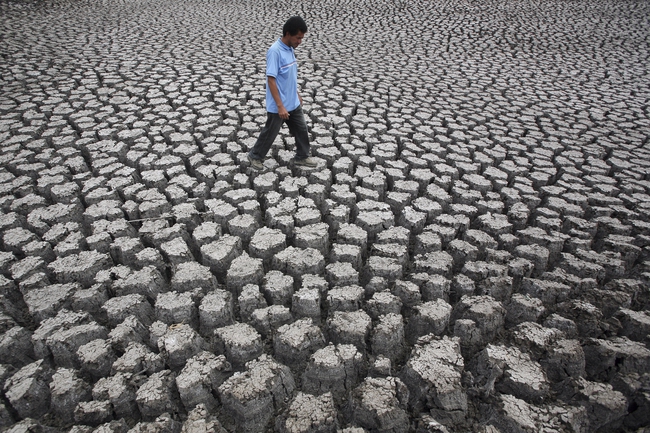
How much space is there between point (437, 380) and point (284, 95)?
238cm

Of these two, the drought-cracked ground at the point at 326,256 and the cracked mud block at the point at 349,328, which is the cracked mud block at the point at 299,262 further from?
the cracked mud block at the point at 349,328

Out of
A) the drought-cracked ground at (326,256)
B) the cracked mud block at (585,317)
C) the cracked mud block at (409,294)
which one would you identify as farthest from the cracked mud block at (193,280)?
the cracked mud block at (585,317)

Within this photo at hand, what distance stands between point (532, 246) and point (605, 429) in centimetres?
115

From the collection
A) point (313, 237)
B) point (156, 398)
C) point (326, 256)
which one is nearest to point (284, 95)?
point (313, 237)

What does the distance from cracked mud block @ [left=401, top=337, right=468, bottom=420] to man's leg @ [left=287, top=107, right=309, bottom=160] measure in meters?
2.00

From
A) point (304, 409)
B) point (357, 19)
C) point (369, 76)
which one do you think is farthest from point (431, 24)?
point (304, 409)

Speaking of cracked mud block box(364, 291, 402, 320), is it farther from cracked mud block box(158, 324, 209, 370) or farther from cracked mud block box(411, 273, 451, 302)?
cracked mud block box(158, 324, 209, 370)

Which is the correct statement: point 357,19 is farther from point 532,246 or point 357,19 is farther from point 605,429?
point 605,429

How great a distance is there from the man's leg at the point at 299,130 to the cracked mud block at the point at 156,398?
215 cm

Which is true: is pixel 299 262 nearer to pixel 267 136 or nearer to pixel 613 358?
pixel 267 136

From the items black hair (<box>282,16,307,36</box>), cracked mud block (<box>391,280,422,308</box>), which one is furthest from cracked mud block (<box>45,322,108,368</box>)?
black hair (<box>282,16,307,36</box>)

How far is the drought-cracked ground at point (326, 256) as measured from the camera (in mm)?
1704

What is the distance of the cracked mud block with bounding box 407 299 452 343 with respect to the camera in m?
2.04

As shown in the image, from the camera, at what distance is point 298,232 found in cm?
261
